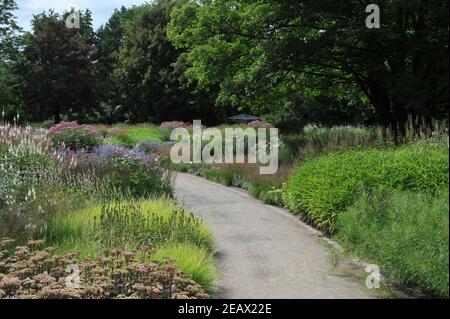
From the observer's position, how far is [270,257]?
272 inches

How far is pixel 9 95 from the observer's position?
110ft

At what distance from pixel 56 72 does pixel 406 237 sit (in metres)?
36.8

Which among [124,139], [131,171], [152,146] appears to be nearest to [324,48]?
[131,171]

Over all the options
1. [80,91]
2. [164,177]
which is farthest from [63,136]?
[80,91]

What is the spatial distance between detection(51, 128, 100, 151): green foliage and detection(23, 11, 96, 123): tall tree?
71.4 feet

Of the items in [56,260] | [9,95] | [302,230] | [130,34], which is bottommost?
[302,230]

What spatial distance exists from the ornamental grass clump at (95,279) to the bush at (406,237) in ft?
6.55

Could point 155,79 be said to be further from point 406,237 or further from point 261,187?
point 406,237

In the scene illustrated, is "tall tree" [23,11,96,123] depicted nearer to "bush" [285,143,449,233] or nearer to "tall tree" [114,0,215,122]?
"tall tree" [114,0,215,122]

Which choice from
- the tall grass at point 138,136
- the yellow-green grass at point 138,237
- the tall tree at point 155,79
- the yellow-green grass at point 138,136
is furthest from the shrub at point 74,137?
the tall tree at point 155,79

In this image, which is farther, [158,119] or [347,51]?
[158,119]

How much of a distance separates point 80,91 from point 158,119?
7.06m

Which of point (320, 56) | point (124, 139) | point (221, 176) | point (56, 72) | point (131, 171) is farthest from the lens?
point (56, 72)
